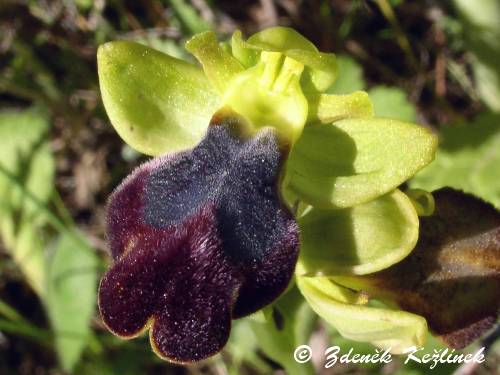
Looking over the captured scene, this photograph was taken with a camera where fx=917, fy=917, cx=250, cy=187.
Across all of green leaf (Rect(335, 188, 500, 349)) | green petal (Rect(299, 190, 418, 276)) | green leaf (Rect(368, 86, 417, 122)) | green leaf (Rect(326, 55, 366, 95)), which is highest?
green petal (Rect(299, 190, 418, 276))

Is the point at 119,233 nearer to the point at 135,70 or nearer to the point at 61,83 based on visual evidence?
the point at 135,70

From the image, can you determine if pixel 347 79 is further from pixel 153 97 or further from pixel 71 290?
pixel 71 290

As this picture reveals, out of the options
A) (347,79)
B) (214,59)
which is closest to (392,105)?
(347,79)

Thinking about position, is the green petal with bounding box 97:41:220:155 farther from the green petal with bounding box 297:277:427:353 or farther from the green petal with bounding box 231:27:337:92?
the green petal with bounding box 297:277:427:353

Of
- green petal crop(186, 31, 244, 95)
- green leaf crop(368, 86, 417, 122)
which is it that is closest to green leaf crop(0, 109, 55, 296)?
green leaf crop(368, 86, 417, 122)

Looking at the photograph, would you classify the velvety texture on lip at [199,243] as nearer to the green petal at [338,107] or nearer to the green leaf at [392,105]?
the green petal at [338,107]

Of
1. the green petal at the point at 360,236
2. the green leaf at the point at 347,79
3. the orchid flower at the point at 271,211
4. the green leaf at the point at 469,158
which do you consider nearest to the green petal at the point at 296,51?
the orchid flower at the point at 271,211
